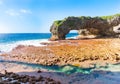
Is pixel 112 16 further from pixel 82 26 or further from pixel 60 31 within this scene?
pixel 60 31

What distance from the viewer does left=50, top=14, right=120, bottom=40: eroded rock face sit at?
43.2 metres

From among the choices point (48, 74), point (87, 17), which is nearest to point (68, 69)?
point (48, 74)

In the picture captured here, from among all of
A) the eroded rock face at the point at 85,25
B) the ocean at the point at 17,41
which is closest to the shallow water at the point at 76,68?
the ocean at the point at 17,41

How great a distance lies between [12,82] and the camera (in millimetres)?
10820

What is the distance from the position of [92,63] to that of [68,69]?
2631 mm

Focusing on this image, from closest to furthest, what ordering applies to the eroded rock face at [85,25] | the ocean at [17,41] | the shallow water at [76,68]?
the shallow water at [76,68]
the ocean at [17,41]
the eroded rock face at [85,25]

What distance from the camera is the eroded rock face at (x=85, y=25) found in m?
43.2

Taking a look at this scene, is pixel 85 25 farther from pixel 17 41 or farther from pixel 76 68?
pixel 76 68

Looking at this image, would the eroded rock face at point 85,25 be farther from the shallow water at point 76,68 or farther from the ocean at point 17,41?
the shallow water at point 76,68

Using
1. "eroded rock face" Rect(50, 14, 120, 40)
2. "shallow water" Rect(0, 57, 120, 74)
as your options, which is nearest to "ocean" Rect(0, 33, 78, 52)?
"eroded rock face" Rect(50, 14, 120, 40)

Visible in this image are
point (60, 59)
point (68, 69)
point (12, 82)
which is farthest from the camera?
point (60, 59)

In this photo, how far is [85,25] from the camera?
4509 centimetres

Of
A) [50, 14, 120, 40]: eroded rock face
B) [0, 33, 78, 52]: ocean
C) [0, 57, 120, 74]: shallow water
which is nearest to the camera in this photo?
[0, 57, 120, 74]: shallow water

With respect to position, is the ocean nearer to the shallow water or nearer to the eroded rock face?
the eroded rock face
